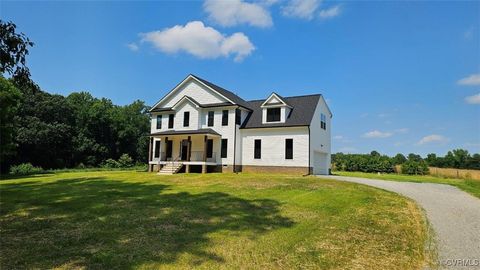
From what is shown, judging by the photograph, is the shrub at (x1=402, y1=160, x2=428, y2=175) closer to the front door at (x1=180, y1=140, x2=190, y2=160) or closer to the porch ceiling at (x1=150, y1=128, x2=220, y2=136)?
the porch ceiling at (x1=150, y1=128, x2=220, y2=136)

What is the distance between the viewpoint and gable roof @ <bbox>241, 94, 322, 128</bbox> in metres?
26.1

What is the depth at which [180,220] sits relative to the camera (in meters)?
9.25

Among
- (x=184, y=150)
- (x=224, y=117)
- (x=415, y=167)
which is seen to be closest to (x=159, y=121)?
(x=184, y=150)

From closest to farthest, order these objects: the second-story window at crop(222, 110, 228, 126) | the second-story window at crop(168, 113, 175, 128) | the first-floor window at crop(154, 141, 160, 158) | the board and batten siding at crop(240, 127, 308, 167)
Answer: the board and batten siding at crop(240, 127, 308, 167), the second-story window at crop(222, 110, 228, 126), the second-story window at crop(168, 113, 175, 128), the first-floor window at crop(154, 141, 160, 158)

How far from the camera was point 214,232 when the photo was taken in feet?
26.5

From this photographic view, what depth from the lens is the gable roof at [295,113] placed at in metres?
26.1

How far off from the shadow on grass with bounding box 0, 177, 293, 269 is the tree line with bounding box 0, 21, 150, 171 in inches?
936

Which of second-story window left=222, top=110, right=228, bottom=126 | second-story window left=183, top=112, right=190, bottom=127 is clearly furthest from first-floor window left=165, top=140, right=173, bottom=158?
second-story window left=222, top=110, right=228, bottom=126

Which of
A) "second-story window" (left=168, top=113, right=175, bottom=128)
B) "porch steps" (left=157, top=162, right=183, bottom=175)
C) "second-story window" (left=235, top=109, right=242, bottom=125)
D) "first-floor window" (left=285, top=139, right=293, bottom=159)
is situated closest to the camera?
"first-floor window" (left=285, top=139, right=293, bottom=159)

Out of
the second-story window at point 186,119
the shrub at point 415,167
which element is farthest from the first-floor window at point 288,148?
the shrub at point 415,167

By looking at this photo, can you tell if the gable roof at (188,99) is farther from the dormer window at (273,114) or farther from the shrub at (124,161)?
the shrub at (124,161)

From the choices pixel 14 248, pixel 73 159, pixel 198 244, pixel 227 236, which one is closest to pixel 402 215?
pixel 227 236

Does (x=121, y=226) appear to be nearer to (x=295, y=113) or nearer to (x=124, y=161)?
(x=295, y=113)

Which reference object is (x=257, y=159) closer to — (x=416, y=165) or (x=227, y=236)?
(x=227, y=236)
